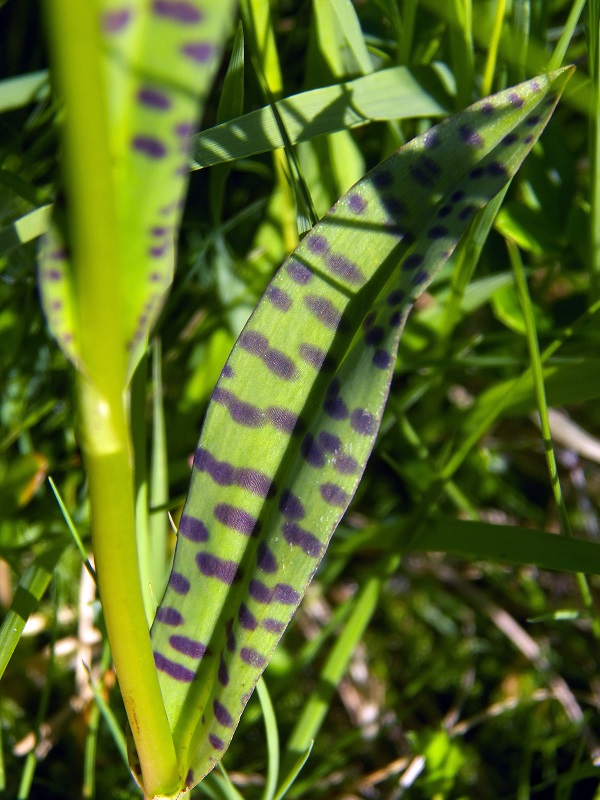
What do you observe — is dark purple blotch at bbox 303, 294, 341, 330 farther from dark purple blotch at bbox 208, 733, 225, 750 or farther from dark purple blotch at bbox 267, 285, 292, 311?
dark purple blotch at bbox 208, 733, 225, 750

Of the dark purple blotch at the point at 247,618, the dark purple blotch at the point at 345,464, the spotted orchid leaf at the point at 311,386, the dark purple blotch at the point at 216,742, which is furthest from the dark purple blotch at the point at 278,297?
the dark purple blotch at the point at 216,742

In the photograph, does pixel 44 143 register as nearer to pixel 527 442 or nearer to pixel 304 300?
pixel 304 300

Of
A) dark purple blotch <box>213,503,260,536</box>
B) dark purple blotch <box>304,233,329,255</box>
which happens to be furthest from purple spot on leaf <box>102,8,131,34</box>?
dark purple blotch <box>213,503,260,536</box>

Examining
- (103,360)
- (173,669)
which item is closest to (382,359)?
(103,360)

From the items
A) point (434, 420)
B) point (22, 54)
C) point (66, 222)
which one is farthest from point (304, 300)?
point (22, 54)

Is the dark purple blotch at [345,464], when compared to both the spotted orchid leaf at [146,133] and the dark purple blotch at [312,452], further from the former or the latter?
the spotted orchid leaf at [146,133]

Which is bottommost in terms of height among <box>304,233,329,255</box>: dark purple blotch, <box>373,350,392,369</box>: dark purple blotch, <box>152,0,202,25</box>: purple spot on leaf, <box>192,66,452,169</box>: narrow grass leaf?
<box>373,350,392,369</box>: dark purple blotch
